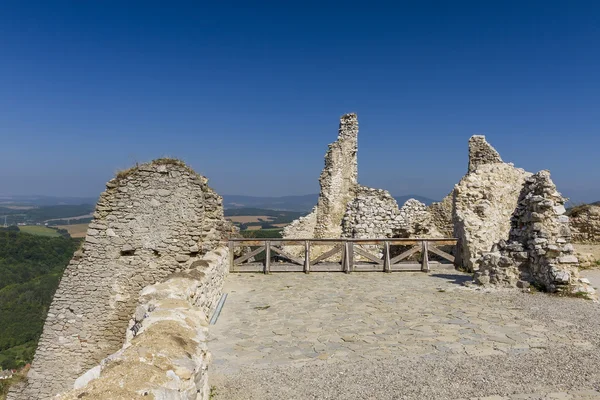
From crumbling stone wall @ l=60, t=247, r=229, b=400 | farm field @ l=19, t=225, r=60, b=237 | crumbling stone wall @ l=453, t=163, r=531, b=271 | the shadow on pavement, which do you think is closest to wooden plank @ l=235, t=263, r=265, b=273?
the shadow on pavement

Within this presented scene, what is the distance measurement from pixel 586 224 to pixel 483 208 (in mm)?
6733

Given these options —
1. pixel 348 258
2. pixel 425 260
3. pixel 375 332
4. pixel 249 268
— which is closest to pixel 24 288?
pixel 249 268

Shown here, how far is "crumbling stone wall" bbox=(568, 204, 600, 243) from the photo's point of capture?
1733 centimetres

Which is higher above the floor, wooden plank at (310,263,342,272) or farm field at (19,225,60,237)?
wooden plank at (310,263,342,272)

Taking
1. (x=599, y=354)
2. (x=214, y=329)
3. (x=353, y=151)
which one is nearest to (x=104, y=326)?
(x=214, y=329)

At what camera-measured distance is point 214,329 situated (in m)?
6.92

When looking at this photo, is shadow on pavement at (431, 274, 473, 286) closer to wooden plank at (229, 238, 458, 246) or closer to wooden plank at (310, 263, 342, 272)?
wooden plank at (229, 238, 458, 246)

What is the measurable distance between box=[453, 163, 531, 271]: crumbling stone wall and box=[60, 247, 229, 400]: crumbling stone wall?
9.75 metres

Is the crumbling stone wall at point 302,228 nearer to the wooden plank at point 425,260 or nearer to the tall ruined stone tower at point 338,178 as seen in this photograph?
the tall ruined stone tower at point 338,178

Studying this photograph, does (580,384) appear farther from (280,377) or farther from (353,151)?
(353,151)

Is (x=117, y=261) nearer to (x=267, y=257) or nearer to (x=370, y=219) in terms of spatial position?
(x=267, y=257)

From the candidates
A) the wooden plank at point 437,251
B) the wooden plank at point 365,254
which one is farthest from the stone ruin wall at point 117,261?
the wooden plank at point 437,251

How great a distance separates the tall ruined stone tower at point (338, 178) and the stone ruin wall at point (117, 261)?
1211 centimetres

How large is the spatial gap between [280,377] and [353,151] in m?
18.3
